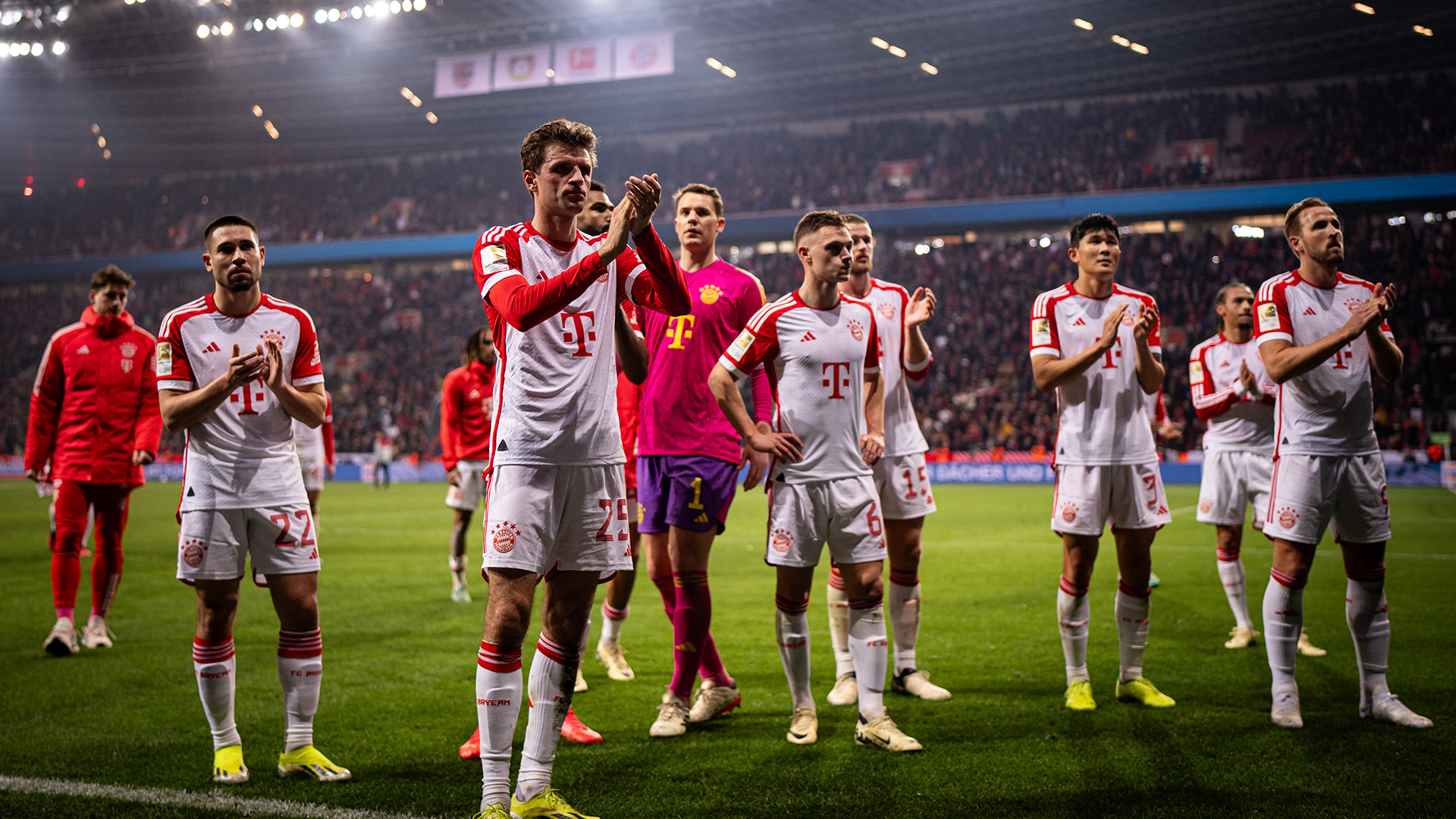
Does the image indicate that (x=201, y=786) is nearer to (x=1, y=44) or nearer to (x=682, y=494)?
(x=682, y=494)

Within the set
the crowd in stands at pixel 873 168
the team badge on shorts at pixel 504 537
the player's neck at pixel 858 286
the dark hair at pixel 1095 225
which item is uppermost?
the crowd in stands at pixel 873 168

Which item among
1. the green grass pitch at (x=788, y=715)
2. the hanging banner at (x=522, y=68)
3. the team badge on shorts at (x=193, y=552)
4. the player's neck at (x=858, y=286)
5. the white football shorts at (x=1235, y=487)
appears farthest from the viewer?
the hanging banner at (x=522, y=68)

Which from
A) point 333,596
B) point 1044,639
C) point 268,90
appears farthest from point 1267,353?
point 268,90

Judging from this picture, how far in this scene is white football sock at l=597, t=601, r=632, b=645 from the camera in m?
5.79

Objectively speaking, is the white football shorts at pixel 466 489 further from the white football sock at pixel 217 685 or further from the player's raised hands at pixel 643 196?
the player's raised hands at pixel 643 196

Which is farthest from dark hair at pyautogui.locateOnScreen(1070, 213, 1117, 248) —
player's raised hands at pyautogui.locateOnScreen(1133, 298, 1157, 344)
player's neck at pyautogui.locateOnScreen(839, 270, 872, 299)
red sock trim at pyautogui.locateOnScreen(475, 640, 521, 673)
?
red sock trim at pyautogui.locateOnScreen(475, 640, 521, 673)

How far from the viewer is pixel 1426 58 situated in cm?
2931

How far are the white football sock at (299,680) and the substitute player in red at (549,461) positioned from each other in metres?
1.12

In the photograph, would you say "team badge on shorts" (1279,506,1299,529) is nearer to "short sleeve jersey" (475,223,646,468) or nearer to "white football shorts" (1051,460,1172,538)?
"white football shorts" (1051,460,1172,538)

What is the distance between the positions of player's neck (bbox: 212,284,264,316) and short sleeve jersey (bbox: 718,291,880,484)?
6.58 feet

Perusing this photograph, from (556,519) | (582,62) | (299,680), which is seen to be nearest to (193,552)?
(299,680)

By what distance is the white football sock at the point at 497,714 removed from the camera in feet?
10.7

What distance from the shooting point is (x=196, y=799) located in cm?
368

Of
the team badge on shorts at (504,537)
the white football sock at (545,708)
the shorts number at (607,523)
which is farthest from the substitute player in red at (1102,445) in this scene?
the team badge on shorts at (504,537)
